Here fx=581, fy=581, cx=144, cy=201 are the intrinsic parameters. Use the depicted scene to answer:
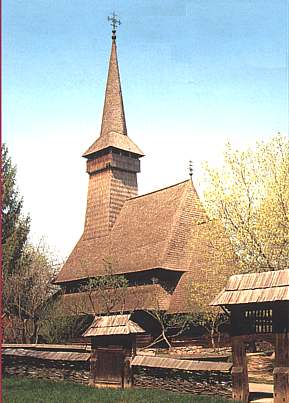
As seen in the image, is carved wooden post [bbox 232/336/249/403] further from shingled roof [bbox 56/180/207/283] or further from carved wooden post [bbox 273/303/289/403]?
shingled roof [bbox 56/180/207/283]

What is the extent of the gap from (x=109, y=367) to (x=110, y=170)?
25.0m

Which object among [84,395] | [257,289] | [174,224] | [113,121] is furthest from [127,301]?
[257,289]

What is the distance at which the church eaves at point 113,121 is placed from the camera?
4094 centimetres

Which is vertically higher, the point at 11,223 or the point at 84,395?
the point at 11,223

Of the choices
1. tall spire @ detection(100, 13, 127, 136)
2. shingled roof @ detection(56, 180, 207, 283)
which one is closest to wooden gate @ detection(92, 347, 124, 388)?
shingled roof @ detection(56, 180, 207, 283)

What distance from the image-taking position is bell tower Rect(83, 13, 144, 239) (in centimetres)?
4019

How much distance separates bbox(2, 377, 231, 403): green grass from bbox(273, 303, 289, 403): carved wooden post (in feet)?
4.01

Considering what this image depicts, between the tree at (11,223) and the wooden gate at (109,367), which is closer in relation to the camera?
the wooden gate at (109,367)

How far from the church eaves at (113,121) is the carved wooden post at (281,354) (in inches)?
1114

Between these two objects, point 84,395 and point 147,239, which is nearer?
point 84,395

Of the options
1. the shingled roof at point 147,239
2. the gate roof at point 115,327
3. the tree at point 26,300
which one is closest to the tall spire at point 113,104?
the shingled roof at point 147,239

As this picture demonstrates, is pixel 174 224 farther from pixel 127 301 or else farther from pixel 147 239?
pixel 127 301

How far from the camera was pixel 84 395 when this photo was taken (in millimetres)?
13727

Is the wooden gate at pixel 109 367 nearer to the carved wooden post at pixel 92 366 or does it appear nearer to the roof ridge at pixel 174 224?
the carved wooden post at pixel 92 366
